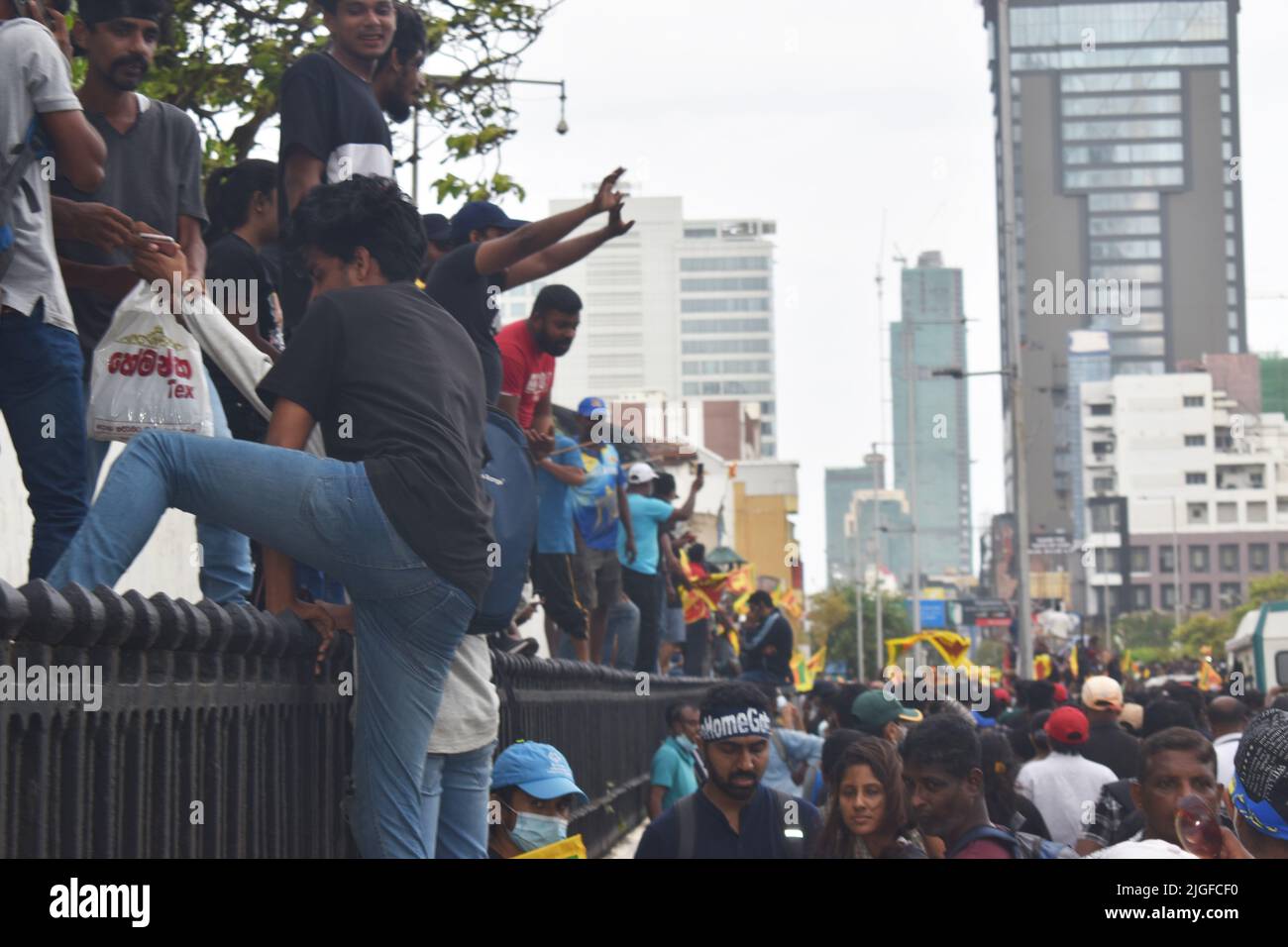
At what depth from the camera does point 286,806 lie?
5305mm

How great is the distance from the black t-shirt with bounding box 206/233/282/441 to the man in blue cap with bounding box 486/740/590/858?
56.6 inches

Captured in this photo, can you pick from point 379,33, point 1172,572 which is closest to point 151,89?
point 379,33

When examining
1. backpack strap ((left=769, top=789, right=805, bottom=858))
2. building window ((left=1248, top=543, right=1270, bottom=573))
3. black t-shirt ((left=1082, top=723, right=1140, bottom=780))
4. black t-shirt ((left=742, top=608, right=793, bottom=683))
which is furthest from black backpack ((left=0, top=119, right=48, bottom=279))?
building window ((left=1248, top=543, right=1270, bottom=573))

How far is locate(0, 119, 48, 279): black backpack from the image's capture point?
5344 millimetres

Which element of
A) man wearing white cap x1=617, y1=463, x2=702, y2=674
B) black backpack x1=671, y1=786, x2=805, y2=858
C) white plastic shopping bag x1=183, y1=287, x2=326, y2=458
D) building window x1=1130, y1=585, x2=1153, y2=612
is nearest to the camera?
white plastic shopping bag x1=183, y1=287, x2=326, y2=458

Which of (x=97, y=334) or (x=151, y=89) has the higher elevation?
(x=151, y=89)

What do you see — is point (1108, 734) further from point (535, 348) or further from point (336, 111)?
point (336, 111)

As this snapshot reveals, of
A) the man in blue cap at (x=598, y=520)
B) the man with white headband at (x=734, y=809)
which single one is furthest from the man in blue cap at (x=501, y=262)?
the man in blue cap at (x=598, y=520)

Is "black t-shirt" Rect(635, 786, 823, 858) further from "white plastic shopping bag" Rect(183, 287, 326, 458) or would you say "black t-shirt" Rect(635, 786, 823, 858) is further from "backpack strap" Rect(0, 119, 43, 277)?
"backpack strap" Rect(0, 119, 43, 277)

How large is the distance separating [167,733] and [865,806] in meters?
3.09

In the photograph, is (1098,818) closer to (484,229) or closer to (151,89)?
(484,229)

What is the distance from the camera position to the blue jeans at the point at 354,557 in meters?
4.60
